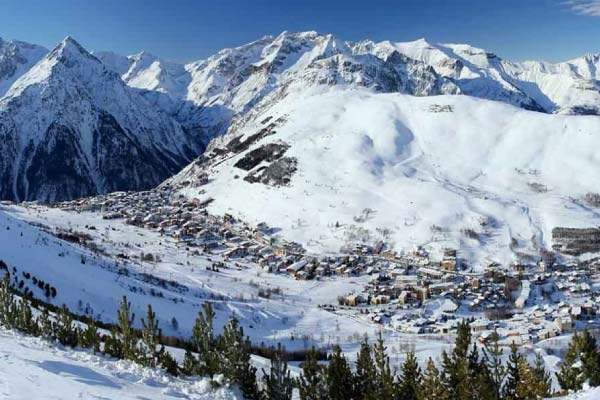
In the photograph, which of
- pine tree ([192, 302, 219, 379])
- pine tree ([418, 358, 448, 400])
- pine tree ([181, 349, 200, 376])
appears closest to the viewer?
pine tree ([418, 358, 448, 400])

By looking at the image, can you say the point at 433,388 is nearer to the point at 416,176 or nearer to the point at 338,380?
the point at 338,380

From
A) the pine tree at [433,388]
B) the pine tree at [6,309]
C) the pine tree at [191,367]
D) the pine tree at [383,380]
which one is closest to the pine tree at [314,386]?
the pine tree at [383,380]

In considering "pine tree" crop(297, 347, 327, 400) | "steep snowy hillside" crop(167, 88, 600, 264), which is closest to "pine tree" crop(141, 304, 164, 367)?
"pine tree" crop(297, 347, 327, 400)

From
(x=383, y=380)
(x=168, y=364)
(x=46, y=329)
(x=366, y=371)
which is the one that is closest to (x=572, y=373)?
(x=383, y=380)

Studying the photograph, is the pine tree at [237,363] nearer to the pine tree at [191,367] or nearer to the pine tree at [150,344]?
the pine tree at [191,367]

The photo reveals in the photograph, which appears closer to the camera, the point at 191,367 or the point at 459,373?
the point at 459,373

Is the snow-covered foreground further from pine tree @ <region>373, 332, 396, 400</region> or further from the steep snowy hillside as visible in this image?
the steep snowy hillside

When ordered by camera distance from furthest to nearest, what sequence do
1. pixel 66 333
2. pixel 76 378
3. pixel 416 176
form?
pixel 416 176, pixel 66 333, pixel 76 378
